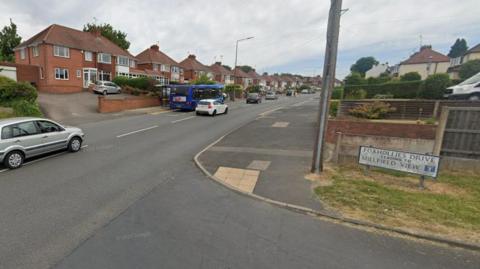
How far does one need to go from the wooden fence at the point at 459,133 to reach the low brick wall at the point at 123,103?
2351cm

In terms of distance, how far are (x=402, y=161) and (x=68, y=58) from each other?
127ft

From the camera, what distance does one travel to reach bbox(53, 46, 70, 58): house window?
3181cm

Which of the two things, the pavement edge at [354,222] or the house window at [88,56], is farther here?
the house window at [88,56]

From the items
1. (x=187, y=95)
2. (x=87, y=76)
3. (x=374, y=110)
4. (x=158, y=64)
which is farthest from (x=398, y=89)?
(x=158, y=64)

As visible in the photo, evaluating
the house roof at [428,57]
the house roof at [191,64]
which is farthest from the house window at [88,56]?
the house roof at [428,57]

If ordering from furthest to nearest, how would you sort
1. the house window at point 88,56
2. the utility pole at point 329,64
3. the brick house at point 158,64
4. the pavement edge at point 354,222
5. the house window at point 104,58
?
the brick house at point 158,64
the house window at point 104,58
the house window at point 88,56
the utility pole at point 329,64
the pavement edge at point 354,222

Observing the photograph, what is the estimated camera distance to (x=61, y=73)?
32625mm

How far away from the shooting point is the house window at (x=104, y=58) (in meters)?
37.8

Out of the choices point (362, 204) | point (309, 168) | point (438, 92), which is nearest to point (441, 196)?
point (362, 204)

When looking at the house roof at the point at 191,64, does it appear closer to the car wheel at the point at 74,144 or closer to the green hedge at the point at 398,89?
the green hedge at the point at 398,89

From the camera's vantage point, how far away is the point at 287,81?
5226 inches

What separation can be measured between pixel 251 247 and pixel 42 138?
8.10 metres

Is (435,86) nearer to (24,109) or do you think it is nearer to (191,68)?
(24,109)

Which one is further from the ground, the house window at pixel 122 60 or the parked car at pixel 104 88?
the house window at pixel 122 60
